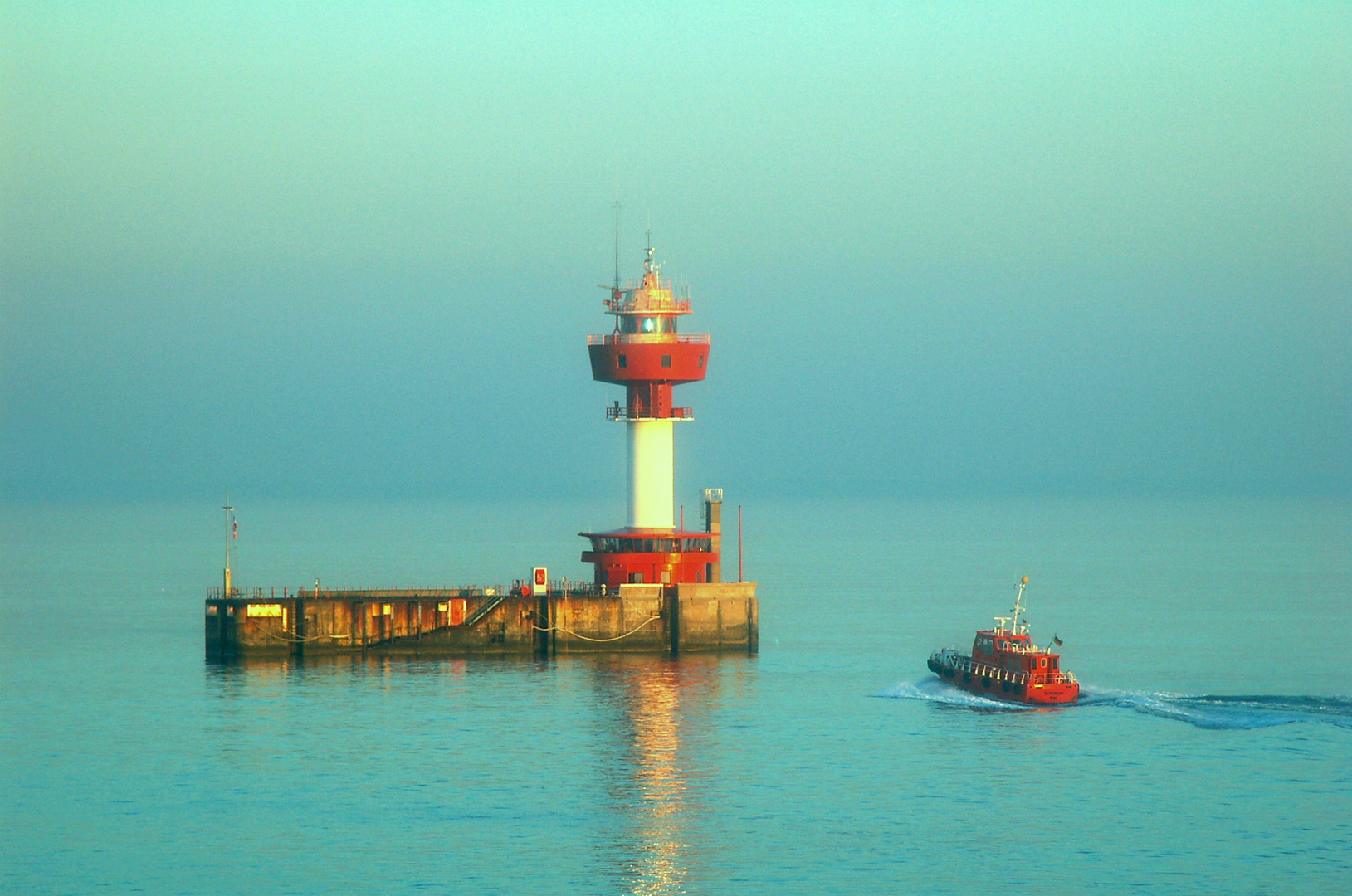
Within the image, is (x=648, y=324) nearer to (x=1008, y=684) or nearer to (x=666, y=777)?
(x=1008, y=684)


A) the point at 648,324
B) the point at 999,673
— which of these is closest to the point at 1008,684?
the point at 999,673

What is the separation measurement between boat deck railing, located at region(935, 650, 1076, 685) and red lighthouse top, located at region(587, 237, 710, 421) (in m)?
20.6

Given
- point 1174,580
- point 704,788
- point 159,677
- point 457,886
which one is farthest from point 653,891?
point 1174,580

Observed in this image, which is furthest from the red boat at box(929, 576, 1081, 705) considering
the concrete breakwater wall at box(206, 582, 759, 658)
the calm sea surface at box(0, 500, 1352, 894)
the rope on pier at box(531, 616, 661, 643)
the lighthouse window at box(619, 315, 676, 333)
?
the lighthouse window at box(619, 315, 676, 333)

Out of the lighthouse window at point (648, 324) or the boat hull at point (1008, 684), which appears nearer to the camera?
the boat hull at point (1008, 684)

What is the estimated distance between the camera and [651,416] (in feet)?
346

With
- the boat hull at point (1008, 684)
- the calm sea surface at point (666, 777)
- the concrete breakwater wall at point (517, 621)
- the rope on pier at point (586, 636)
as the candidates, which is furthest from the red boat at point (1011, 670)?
the rope on pier at point (586, 636)

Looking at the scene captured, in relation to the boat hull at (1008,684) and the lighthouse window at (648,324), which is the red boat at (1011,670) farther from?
the lighthouse window at (648,324)

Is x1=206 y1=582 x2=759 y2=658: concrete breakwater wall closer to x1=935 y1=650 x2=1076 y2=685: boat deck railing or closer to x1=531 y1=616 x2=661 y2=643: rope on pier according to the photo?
x1=531 y1=616 x2=661 y2=643: rope on pier

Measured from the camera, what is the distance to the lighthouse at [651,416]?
342ft

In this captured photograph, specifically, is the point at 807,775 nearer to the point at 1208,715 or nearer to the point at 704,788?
the point at 704,788

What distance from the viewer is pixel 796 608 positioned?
150m

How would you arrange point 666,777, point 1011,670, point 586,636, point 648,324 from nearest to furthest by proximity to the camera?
point 666,777
point 1011,670
point 586,636
point 648,324

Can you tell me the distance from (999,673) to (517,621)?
86.0 ft
